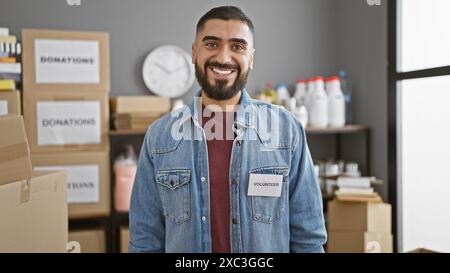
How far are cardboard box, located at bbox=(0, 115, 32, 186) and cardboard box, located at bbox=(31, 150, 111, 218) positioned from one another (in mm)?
432

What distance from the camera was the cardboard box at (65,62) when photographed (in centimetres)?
104

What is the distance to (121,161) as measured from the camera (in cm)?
175

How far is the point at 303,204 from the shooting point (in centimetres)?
85

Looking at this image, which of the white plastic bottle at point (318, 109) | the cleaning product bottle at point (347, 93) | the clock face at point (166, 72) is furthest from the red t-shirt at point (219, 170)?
the white plastic bottle at point (318, 109)

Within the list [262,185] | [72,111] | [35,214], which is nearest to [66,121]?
[72,111]

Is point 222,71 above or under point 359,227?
above

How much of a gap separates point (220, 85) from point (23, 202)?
0.45m

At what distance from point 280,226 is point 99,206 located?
2.90 feet

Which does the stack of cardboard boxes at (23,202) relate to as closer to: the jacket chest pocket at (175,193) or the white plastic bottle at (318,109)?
the jacket chest pocket at (175,193)

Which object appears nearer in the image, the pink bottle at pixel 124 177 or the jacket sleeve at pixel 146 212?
the jacket sleeve at pixel 146 212

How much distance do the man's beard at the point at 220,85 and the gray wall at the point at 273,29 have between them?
5 cm

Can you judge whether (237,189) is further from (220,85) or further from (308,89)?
(308,89)

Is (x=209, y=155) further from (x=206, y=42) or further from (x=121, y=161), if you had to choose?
(x=121, y=161)
